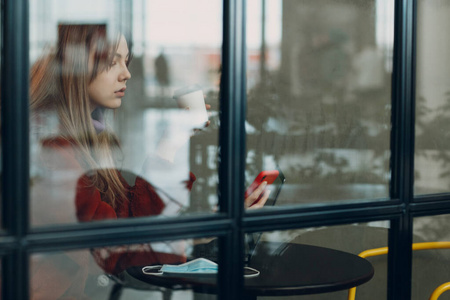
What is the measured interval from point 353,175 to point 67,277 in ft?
3.29

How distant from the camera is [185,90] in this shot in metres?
2.56

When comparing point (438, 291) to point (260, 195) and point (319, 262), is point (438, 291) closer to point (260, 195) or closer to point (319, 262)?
point (319, 262)

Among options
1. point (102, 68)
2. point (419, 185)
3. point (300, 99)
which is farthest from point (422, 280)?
point (102, 68)

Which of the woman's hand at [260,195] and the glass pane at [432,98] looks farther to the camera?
the glass pane at [432,98]

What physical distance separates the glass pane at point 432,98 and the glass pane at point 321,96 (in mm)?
101

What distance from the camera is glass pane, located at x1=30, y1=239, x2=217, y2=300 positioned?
46.5 inches

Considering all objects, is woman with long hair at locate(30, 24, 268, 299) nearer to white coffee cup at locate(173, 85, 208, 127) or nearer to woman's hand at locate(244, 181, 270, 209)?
woman's hand at locate(244, 181, 270, 209)

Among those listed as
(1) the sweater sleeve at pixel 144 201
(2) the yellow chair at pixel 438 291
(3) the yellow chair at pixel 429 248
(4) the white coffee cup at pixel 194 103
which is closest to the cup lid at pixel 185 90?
(4) the white coffee cup at pixel 194 103

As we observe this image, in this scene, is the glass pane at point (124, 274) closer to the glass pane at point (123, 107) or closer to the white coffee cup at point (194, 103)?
the glass pane at point (123, 107)

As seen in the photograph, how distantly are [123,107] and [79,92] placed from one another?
615 millimetres

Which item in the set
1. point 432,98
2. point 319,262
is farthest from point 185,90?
point 432,98

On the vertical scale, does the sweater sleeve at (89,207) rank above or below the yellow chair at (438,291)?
above

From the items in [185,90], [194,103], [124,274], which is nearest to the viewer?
[124,274]

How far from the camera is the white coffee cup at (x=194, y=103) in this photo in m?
2.30
